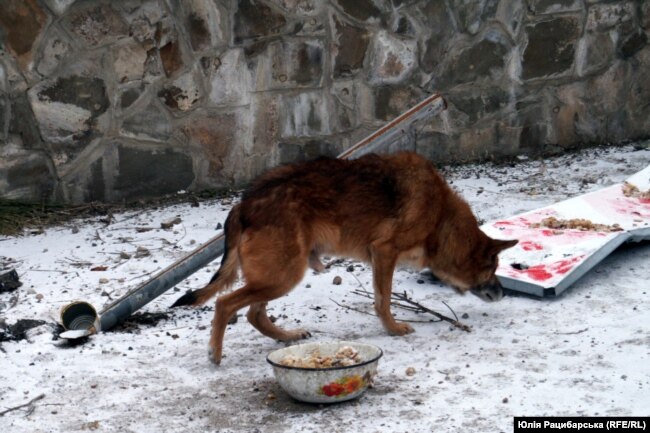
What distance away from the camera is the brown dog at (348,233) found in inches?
A: 219

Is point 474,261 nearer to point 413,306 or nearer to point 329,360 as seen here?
point 413,306

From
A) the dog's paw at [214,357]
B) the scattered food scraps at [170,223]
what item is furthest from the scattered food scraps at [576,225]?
the scattered food scraps at [170,223]

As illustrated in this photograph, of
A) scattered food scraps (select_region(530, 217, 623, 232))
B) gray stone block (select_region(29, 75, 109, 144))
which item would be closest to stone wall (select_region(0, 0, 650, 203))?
gray stone block (select_region(29, 75, 109, 144))

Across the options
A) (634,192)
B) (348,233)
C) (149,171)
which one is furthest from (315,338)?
(149,171)

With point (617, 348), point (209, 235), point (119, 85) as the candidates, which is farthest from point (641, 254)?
point (119, 85)

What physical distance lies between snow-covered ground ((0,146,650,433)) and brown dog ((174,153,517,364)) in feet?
0.84

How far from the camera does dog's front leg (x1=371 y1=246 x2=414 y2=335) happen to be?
5.93m

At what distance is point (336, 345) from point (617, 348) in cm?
154

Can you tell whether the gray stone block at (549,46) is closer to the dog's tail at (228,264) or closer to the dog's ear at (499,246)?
the dog's ear at (499,246)

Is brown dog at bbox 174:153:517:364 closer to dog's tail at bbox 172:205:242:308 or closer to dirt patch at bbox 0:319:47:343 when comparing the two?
dog's tail at bbox 172:205:242:308

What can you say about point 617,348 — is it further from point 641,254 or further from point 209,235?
point 209,235

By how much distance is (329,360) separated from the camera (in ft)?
16.5

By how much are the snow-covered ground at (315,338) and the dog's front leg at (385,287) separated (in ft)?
0.26

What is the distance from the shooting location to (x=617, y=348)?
17.3 ft
